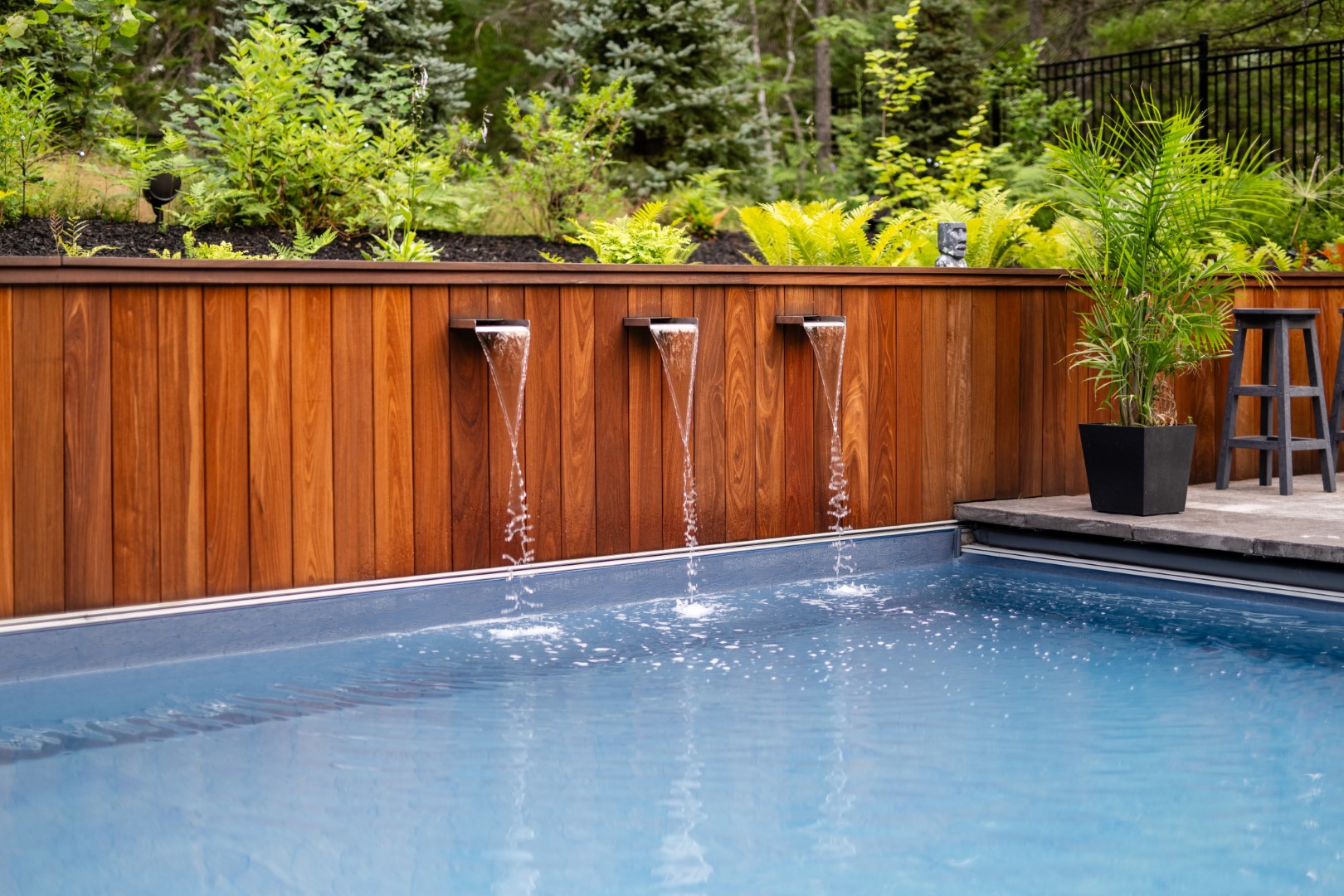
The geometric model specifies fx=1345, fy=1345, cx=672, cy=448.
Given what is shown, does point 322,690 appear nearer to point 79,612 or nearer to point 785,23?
point 79,612

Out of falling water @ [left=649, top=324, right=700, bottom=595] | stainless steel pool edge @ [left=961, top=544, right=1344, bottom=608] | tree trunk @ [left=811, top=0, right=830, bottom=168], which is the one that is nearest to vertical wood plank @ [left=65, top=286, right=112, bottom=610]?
falling water @ [left=649, top=324, right=700, bottom=595]

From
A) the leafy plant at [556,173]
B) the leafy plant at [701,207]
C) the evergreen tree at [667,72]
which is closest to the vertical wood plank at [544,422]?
the leafy plant at [556,173]

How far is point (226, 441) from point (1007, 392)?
3527mm

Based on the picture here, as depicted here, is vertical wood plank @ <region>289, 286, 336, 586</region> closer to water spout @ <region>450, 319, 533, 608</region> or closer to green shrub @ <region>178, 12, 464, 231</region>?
water spout @ <region>450, 319, 533, 608</region>

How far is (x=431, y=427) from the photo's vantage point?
4.73 m

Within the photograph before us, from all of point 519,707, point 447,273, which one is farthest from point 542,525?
point 519,707

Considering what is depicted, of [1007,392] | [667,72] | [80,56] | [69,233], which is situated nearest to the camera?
[1007,392]

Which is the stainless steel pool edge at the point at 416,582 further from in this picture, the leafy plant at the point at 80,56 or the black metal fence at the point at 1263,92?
the black metal fence at the point at 1263,92

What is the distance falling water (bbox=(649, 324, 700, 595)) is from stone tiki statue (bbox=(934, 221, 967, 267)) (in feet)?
5.47

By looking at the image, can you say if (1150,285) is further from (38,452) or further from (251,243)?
(251,243)

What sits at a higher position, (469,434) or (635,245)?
(635,245)

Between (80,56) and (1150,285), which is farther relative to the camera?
(80,56)

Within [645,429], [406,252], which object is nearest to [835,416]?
[645,429]

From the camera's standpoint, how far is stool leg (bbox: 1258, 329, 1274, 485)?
653cm
